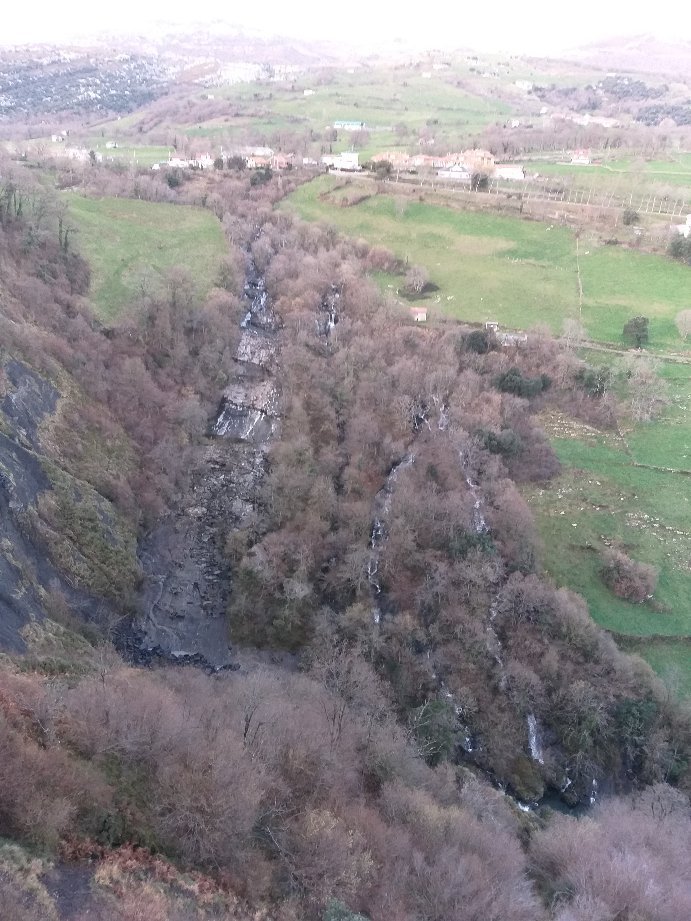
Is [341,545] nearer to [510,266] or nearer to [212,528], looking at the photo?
[212,528]

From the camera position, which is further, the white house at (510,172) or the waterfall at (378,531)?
the white house at (510,172)

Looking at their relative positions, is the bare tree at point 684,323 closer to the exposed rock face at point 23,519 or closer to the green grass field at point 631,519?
the green grass field at point 631,519

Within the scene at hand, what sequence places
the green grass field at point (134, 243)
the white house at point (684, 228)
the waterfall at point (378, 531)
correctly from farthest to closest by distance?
the white house at point (684, 228) < the green grass field at point (134, 243) < the waterfall at point (378, 531)

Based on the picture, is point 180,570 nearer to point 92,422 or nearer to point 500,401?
point 92,422

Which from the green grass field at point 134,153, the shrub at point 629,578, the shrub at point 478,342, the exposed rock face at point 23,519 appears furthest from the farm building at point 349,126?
the shrub at point 629,578

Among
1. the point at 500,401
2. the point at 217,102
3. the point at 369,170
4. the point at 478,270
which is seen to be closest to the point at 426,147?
the point at 369,170
